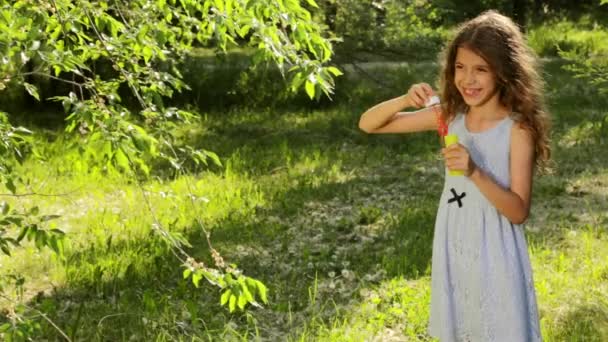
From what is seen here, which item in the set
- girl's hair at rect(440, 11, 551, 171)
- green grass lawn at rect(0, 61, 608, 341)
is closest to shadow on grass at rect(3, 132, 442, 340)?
green grass lawn at rect(0, 61, 608, 341)

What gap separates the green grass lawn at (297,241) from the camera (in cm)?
482

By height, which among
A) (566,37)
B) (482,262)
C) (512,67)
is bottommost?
(566,37)

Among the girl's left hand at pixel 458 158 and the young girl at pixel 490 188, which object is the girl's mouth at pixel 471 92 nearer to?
the young girl at pixel 490 188

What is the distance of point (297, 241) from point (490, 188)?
3879mm

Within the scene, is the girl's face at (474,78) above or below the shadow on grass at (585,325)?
above

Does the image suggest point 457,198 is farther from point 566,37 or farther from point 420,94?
point 566,37

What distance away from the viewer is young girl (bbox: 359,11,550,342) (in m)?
2.84

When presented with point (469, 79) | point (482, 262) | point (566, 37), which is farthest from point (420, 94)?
point (566, 37)

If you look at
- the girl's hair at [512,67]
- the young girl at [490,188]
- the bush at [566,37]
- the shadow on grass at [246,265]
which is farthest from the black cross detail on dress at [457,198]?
the bush at [566,37]

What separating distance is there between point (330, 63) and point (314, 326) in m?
6.58

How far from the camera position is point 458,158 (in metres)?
2.69

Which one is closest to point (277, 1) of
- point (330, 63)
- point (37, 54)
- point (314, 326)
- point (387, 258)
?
point (37, 54)

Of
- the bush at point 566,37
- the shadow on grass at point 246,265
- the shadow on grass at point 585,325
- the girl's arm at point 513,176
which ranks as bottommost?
the shadow on grass at point 246,265

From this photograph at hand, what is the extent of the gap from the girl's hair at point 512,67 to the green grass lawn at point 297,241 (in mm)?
1159
